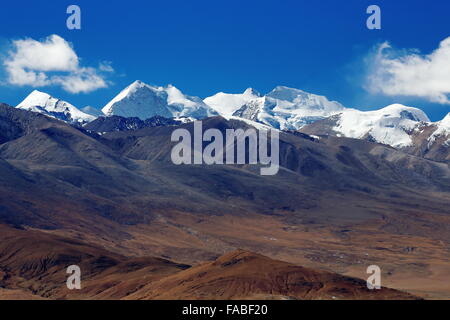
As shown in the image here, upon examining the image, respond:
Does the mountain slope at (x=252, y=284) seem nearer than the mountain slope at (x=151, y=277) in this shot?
Yes

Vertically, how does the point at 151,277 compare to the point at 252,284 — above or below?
above

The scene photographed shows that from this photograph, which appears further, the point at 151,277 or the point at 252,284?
the point at 151,277

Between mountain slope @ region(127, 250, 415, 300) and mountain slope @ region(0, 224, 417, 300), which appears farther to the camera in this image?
mountain slope @ region(0, 224, 417, 300)

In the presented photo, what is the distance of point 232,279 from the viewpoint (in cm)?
14288
